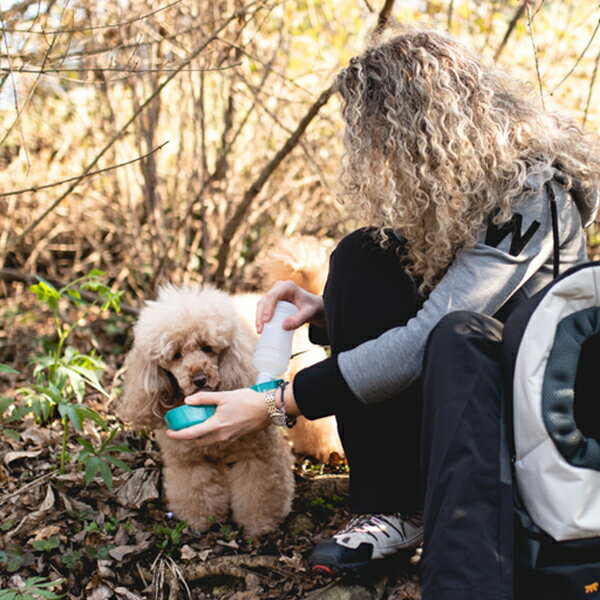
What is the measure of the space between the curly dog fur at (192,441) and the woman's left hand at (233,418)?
33cm

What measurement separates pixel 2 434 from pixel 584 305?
84.2 inches

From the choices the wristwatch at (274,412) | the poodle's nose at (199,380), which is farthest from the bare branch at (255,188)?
the wristwatch at (274,412)

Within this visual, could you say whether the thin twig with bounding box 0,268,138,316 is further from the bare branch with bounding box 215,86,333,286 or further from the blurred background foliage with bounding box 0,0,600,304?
the bare branch with bounding box 215,86,333,286

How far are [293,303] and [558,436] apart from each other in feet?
3.90

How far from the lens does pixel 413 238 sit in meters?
1.92

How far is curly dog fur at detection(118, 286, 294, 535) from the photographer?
231cm

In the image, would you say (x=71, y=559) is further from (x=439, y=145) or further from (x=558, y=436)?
(x=439, y=145)

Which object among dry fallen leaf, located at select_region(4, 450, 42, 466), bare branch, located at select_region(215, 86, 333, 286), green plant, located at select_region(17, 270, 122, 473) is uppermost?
bare branch, located at select_region(215, 86, 333, 286)

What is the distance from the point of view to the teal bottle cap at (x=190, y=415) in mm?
1964

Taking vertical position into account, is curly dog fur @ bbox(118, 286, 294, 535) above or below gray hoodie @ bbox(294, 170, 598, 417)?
below

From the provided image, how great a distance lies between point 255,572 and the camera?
6.84ft

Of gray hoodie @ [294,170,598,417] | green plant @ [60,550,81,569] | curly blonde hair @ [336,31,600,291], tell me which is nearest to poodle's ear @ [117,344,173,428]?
green plant @ [60,550,81,569]

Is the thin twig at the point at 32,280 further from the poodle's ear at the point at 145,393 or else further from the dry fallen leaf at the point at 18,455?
the poodle's ear at the point at 145,393

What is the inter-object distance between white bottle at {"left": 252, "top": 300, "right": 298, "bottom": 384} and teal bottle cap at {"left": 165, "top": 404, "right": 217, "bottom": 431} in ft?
0.95
